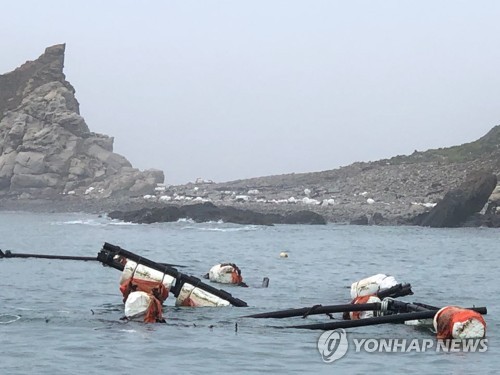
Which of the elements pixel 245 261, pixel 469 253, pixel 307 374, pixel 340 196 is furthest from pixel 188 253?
pixel 340 196

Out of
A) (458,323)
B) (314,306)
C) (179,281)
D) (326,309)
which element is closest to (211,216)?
(179,281)

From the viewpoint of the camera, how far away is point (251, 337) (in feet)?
74.1

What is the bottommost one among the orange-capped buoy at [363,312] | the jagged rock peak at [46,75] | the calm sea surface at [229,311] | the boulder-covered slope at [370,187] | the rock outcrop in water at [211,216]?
the calm sea surface at [229,311]

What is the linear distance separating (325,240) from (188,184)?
104 m

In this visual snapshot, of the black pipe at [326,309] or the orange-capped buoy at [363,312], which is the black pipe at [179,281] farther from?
the black pipe at [326,309]

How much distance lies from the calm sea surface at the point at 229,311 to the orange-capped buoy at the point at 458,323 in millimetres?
535

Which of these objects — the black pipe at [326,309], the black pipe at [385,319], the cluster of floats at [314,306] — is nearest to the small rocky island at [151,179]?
the cluster of floats at [314,306]

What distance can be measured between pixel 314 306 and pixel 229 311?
13.5 feet

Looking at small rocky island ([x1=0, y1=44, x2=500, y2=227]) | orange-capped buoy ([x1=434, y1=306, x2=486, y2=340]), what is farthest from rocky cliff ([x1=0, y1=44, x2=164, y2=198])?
orange-capped buoy ([x1=434, y1=306, x2=486, y2=340])

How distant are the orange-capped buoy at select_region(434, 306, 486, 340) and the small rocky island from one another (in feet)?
305

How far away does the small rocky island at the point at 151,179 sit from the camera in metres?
133

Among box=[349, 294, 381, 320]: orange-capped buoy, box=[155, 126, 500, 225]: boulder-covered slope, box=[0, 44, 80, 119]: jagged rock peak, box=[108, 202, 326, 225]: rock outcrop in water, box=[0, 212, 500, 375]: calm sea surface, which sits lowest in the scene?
box=[0, 212, 500, 375]: calm sea surface

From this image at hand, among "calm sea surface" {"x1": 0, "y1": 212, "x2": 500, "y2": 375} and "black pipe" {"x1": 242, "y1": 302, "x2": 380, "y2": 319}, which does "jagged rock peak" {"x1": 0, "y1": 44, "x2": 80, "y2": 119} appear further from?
"black pipe" {"x1": 242, "y1": 302, "x2": 380, "y2": 319}

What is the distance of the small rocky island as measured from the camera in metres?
133
